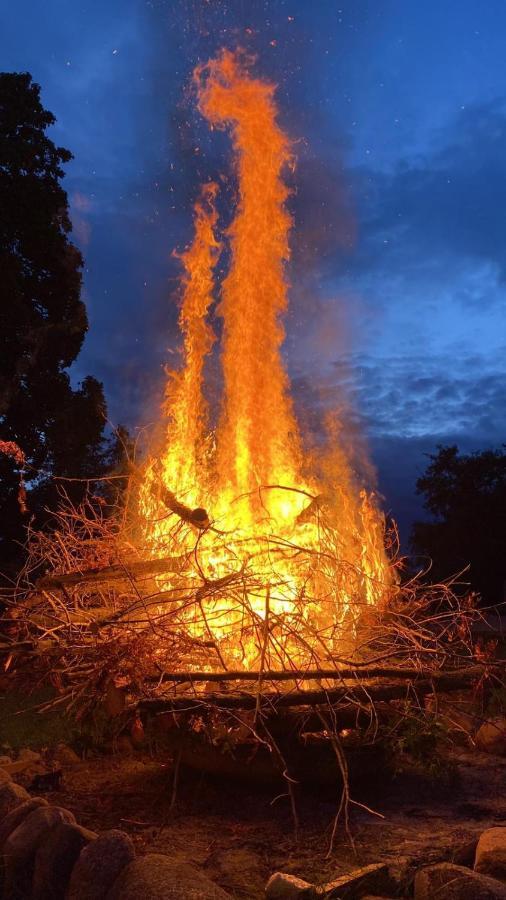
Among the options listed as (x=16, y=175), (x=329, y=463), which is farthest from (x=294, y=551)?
(x=16, y=175)

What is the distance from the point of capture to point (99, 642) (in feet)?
17.0

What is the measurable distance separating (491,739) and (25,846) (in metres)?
4.54

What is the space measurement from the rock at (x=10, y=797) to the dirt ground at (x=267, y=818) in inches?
21.5

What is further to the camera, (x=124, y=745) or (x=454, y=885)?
(x=124, y=745)

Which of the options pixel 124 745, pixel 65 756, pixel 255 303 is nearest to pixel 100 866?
pixel 65 756

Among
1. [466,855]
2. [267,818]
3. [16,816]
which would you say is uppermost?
[16,816]

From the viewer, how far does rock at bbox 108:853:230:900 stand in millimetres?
3398

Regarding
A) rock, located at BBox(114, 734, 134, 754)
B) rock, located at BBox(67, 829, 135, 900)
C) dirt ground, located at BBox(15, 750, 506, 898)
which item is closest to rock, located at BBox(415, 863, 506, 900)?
dirt ground, located at BBox(15, 750, 506, 898)

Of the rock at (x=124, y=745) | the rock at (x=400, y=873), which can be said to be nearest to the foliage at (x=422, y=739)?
the rock at (x=400, y=873)

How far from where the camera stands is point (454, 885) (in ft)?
11.6

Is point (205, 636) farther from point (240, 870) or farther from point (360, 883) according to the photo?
point (360, 883)

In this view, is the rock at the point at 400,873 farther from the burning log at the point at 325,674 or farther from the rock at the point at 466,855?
the burning log at the point at 325,674

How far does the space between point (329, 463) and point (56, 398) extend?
7285 mm

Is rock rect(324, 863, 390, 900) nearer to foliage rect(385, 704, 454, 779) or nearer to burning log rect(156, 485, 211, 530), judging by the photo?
foliage rect(385, 704, 454, 779)
